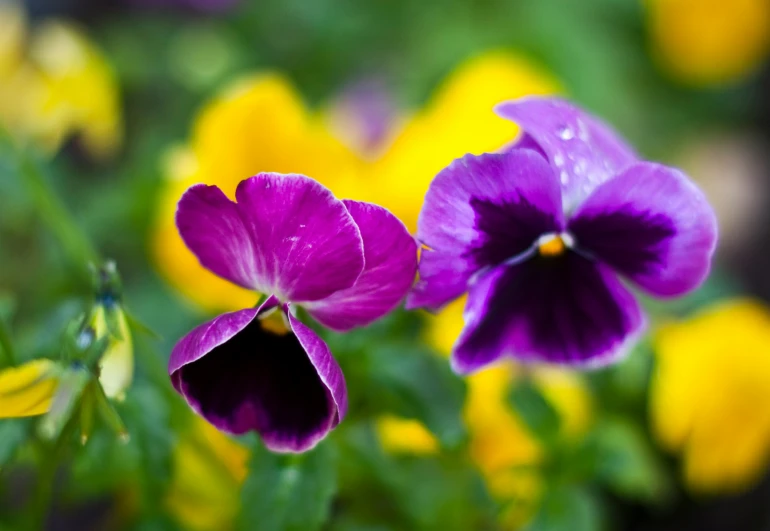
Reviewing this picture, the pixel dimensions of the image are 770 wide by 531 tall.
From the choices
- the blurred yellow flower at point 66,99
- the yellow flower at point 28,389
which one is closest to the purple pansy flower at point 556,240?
the yellow flower at point 28,389

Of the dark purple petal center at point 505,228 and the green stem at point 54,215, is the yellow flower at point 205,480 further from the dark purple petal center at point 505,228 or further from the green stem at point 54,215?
the dark purple petal center at point 505,228

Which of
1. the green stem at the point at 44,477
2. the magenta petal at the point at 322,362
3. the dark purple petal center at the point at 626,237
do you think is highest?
the dark purple petal center at the point at 626,237

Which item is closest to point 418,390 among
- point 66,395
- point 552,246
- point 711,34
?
point 552,246

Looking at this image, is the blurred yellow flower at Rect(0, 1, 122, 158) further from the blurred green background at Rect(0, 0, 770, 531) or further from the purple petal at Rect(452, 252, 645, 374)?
the purple petal at Rect(452, 252, 645, 374)

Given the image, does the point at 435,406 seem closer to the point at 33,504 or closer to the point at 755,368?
the point at 33,504

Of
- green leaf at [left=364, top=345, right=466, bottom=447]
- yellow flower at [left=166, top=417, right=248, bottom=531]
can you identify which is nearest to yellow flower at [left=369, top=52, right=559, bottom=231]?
green leaf at [left=364, top=345, right=466, bottom=447]

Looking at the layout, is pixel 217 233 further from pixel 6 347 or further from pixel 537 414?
pixel 537 414
